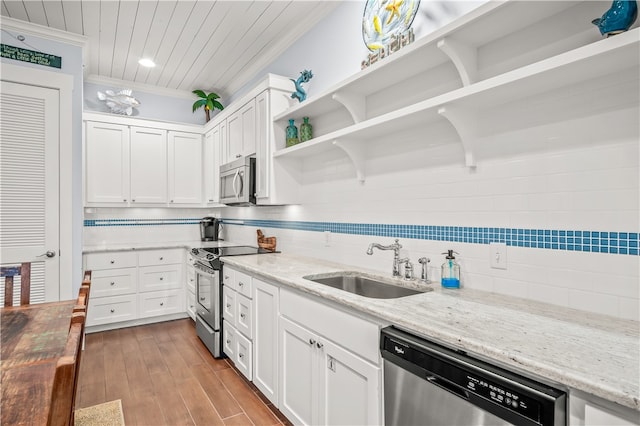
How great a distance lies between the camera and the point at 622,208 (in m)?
1.29

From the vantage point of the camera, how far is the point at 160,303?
13.7 ft

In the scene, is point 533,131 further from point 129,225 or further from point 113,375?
point 129,225

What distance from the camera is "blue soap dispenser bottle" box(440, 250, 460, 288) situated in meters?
1.80

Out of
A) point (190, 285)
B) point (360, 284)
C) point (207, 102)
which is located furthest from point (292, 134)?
point (190, 285)

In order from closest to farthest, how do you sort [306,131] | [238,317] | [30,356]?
[30,356] → [238,317] → [306,131]

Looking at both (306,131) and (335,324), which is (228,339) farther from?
(306,131)

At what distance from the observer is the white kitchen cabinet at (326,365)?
1.49 meters

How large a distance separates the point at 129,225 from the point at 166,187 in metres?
0.69

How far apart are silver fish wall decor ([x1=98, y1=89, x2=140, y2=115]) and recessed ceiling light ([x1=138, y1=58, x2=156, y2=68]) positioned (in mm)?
549

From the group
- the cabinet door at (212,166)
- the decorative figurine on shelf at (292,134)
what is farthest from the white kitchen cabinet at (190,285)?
the decorative figurine on shelf at (292,134)

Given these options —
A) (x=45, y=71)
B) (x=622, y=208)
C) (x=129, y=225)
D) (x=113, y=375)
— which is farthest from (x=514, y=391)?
(x=129, y=225)

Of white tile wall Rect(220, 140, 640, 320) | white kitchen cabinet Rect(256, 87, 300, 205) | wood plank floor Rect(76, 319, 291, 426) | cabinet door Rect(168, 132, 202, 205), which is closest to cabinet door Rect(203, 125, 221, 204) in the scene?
cabinet door Rect(168, 132, 202, 205)

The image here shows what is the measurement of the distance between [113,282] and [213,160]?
1779 millimetres

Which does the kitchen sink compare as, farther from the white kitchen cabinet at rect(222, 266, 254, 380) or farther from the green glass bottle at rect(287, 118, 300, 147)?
the green glass bottle at rect(287, 118, 300, 147)
